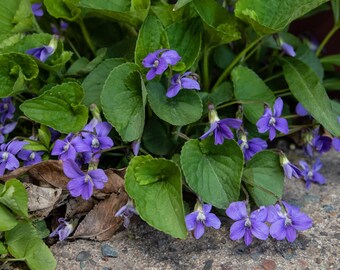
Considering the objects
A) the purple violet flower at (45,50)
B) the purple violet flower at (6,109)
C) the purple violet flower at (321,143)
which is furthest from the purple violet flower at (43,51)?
the purple violet flower at (321,143)

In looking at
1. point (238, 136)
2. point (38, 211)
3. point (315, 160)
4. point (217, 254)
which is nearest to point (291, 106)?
point (315, 160)

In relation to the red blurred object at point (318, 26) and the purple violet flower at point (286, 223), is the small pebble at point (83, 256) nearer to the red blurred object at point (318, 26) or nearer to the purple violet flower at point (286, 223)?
the purple violet flower at point (286, 223)

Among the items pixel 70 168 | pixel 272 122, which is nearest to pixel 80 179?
pixel 70 168

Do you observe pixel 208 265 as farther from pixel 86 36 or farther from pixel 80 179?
pixel 86 36

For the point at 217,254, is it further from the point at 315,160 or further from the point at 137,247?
the point at 315,160

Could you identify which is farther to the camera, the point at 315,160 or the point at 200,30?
the point at 315,160

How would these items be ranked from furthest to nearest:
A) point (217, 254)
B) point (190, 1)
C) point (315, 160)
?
point (315, 160)
point (190, 1)
point (217, 254)

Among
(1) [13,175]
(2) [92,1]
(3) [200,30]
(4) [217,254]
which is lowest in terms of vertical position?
(4) [217,254]
